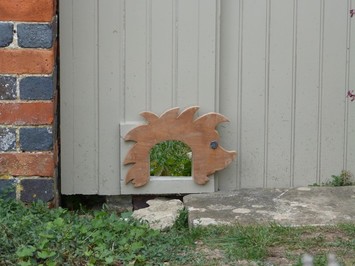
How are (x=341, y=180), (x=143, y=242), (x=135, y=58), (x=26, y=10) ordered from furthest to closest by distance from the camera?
(x=341, y=180), (x=135, y=58), (x=26, y=10), (x=143, y=242)

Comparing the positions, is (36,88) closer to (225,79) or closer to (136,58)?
(136,58)

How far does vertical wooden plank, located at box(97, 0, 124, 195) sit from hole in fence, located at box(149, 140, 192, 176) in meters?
0.24

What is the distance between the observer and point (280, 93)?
216 inches

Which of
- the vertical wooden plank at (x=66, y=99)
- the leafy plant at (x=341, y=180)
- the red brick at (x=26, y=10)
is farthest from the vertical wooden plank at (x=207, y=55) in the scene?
the red brick at (x=26, y=10)

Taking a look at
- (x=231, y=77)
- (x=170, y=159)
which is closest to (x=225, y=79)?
(x=231, y=77)

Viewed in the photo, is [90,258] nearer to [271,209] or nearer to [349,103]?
[271,209]

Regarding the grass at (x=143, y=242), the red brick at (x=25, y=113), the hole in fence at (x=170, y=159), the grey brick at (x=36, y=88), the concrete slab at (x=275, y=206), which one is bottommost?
the grass at (x=143, y=242)

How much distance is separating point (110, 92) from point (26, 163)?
0.66 meters

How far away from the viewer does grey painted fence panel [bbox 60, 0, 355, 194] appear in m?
5.31

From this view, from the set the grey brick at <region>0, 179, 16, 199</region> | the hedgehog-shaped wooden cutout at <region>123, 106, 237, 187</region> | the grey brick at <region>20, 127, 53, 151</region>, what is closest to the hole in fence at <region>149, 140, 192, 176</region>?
the hedgehog-shaped wooden cutout at <region>123, 106, 237, 187</region>

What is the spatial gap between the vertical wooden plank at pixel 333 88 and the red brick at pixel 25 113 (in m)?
1.59

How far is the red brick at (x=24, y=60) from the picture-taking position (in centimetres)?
489

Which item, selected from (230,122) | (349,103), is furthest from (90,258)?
(349,103)

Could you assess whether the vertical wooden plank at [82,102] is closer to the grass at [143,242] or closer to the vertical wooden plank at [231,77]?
the grass at [143,242]
